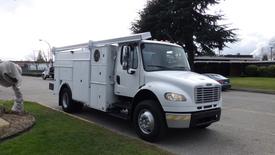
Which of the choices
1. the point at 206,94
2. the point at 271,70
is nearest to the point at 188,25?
the point at 271,70

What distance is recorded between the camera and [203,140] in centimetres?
771

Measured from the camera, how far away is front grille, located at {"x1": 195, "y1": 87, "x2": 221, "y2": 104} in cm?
723

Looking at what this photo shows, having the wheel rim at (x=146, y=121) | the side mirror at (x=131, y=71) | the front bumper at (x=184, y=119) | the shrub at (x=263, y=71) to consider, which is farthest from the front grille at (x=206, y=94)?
the shrub at (x=263, y=71)

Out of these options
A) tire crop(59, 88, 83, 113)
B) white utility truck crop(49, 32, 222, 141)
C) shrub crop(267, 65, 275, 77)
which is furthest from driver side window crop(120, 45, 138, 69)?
shrub crop(267, 65, 275, 77)

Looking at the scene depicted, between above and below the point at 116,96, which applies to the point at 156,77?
above

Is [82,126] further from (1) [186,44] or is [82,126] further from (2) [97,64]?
(1) [186,44]

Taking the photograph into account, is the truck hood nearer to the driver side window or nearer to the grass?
the driver side window

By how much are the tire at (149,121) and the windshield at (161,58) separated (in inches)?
39.0

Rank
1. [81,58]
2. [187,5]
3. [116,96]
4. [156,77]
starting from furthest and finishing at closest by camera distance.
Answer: [187,5] < [81,58] < [116,96] < [156,77]

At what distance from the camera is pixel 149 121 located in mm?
7469

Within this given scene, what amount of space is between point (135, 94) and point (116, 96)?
45.6 inches

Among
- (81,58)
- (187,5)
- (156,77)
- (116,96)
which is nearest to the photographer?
(156,77)

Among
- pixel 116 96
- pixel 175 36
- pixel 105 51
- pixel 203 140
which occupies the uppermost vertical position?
pixel 175 36

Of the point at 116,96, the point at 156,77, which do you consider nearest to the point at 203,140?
the point at 156,77
